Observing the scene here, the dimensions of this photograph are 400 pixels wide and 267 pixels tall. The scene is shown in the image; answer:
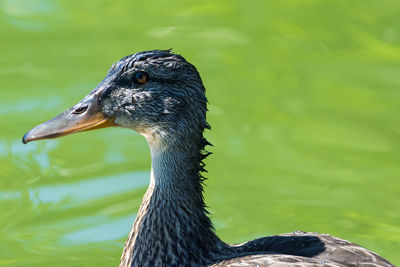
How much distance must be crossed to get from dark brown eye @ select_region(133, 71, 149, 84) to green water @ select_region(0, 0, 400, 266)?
76.2 inches

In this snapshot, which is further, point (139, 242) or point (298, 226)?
point (298, 226)

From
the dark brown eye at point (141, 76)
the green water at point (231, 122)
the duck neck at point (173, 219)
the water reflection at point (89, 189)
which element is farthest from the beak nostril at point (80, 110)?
the water reflection at point (89, 189)

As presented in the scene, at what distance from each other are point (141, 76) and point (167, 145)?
48cm

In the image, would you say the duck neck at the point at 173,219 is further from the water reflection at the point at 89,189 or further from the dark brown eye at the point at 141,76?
the water reflection at the point at 89,189

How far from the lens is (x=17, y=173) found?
8070 mm

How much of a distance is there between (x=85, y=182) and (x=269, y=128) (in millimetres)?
1889

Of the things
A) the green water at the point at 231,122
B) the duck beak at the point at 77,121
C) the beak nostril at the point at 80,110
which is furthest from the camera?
the green water at the point at 231,122

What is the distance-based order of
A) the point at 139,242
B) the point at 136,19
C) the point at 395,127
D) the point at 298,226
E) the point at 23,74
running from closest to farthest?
the point at 139,242 → the point at 298,226 → the point at 395,127 → the point at 23,74 → the point at 136,19

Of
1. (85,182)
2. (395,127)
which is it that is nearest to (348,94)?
(395,127)

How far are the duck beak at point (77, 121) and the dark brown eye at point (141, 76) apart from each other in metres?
0.29

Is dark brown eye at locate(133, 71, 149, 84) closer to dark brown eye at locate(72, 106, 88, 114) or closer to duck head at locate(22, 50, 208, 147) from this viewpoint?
duck head at locate(22, 50, 208, 147)

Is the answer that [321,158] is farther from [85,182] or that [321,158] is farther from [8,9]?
[8,9]

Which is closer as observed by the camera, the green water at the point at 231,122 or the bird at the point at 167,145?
the bird at the point at 167,145

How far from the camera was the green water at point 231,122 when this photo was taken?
7.55 m
